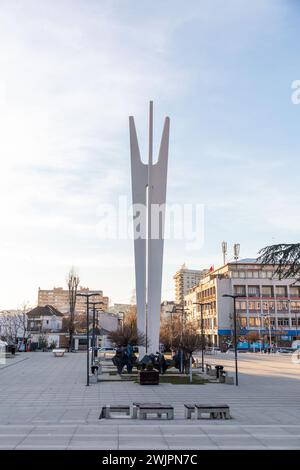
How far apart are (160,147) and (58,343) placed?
45157 millimetres

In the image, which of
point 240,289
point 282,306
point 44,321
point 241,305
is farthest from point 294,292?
point 44,321

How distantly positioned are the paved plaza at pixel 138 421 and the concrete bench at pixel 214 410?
335 mm

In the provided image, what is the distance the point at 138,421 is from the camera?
13633 millimetres

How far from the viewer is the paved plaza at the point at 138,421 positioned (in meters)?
10.9

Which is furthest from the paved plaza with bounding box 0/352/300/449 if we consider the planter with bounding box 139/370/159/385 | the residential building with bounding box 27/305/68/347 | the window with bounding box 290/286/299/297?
the window with bounding box 290/286/299/297

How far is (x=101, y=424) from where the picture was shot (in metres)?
13.2

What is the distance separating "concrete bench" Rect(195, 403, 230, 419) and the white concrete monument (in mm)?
20037

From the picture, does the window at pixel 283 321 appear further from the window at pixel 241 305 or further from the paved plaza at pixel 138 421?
the paved plaza at pixel 138 421

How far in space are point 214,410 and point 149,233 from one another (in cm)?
2240
